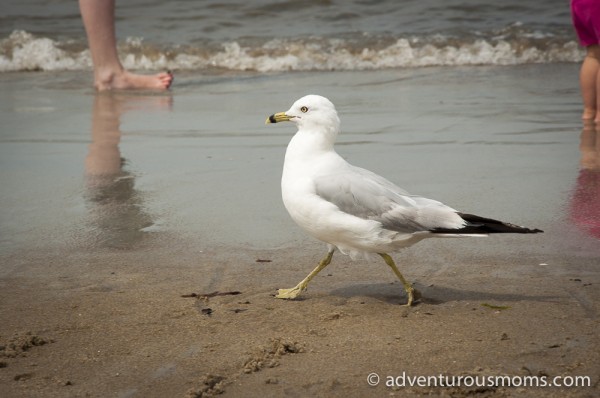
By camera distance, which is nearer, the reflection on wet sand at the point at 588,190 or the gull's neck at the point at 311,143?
the gull's neck at the point at 311,143

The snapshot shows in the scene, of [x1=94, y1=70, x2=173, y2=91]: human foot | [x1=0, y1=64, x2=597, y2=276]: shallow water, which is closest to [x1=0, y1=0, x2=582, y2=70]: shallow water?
[x1=0, y1=64, x2=597, y2=276]: shallow water

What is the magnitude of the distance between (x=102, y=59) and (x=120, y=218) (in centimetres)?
432

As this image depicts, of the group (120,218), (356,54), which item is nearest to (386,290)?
(120,218)

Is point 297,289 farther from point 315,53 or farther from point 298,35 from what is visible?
point 298,35

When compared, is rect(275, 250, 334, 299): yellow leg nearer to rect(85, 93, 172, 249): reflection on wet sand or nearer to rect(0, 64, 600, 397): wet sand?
rect(0, 64, 600, 397): wet sand

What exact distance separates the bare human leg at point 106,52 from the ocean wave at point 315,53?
118 inches

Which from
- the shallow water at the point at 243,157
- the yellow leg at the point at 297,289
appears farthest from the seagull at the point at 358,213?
the shallow water at the point at 243,157

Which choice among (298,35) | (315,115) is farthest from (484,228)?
(298,35)

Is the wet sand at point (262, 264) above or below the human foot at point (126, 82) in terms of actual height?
below

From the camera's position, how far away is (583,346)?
3.05 m

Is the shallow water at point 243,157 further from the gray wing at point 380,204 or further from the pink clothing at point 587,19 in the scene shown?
the gray wing at point 380,204

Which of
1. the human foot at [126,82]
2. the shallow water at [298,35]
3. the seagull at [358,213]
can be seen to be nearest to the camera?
the seagull at [358,213]

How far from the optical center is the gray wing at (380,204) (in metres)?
3.59

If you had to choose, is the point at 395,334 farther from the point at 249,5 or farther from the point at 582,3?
the point at 249,5
